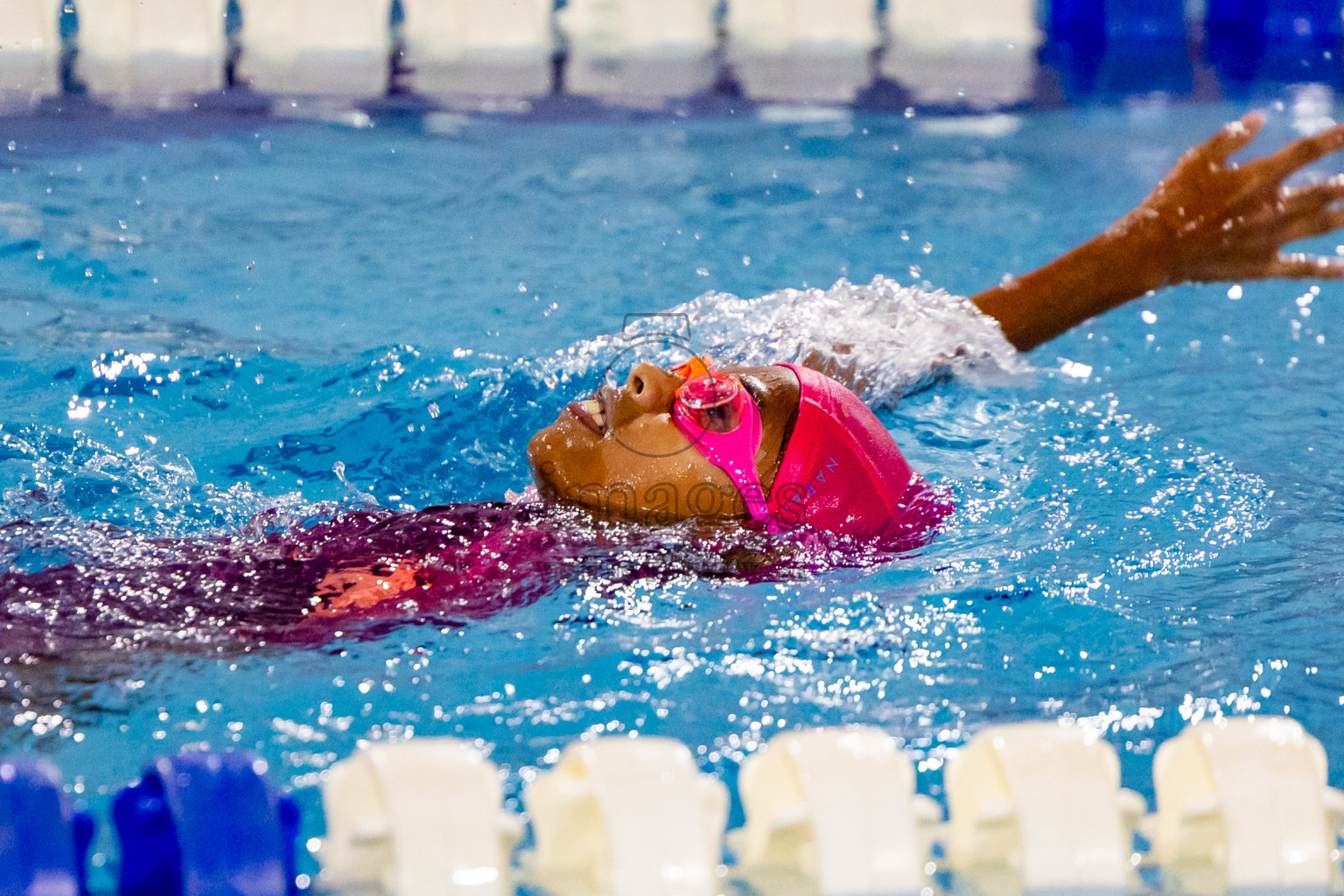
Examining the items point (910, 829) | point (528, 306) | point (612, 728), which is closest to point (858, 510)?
point (612, 728)

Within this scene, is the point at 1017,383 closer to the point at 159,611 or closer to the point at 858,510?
the point at 858,510

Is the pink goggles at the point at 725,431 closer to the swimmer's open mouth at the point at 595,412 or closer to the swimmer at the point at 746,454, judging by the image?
the swimmer at the point at 746,454

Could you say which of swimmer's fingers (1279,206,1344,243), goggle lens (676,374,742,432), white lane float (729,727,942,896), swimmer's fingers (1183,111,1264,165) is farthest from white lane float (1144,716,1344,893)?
swimmer's fingers (1183,111,1264,165)

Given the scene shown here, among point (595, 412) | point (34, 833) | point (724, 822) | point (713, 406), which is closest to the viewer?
point (34, 833)

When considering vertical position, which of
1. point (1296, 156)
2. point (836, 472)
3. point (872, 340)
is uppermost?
point (1296, 156)

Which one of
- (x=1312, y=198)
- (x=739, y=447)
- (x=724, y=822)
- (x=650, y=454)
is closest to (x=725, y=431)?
(x=739, y=447)

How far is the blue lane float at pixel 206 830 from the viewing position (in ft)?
4.90

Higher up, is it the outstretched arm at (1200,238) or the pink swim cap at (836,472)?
the outstretched arm at (1200,238)

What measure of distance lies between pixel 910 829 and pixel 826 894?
126 millimetres

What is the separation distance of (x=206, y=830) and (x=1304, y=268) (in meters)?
2.33

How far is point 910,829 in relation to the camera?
159 centimetres

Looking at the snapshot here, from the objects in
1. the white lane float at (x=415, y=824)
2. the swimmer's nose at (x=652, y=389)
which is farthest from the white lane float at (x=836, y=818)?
the swimmer's nose at (x=652, y=389)

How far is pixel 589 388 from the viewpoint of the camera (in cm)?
364

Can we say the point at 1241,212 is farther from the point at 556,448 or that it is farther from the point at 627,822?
the point at 627,822
